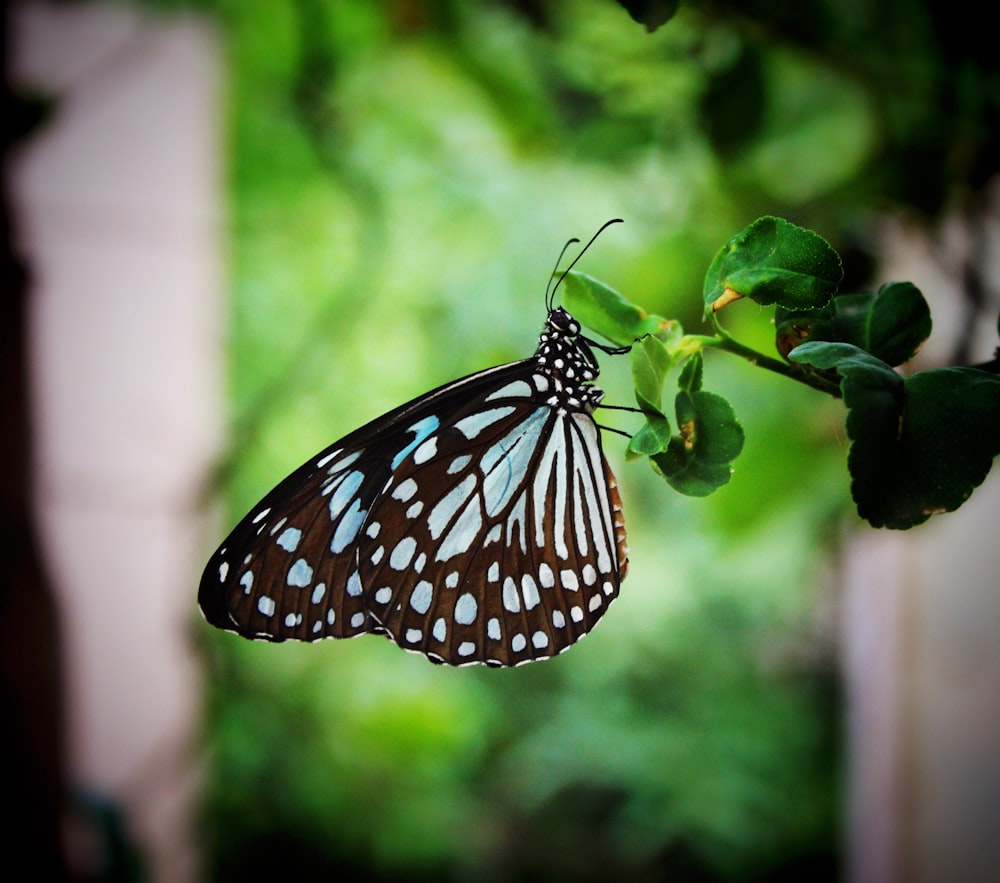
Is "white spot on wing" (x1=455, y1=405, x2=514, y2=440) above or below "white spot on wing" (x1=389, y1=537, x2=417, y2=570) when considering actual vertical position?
above

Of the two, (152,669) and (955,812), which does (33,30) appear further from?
(955,812)

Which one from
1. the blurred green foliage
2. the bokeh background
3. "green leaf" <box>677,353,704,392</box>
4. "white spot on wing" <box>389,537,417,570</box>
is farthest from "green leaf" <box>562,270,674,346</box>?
the bokeh background

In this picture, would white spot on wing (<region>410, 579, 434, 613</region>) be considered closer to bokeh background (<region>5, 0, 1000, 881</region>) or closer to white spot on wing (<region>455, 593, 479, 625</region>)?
white spot on wing (<region>455, 593, 479, 625</region>)

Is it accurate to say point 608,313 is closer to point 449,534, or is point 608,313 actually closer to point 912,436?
point 912,436

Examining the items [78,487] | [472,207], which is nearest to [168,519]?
[78,487]

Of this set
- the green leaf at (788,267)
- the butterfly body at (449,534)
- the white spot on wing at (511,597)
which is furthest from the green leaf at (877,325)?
the white spot on wing at (511,597)

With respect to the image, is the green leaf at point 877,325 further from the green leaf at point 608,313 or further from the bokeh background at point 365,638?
the bokeh background at point 365,638
